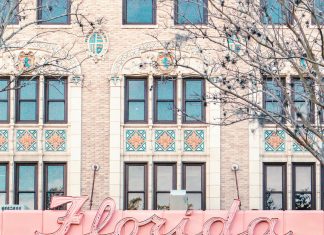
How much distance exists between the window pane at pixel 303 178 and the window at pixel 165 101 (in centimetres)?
421

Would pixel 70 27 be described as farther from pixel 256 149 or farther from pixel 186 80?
pixel 256 149

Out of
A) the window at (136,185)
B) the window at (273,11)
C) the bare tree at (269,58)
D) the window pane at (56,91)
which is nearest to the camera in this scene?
the window at (273,11)

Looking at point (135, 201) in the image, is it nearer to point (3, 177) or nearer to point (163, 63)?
point (3, 177)

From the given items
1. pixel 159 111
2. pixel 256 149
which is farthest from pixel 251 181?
pixel 159 111

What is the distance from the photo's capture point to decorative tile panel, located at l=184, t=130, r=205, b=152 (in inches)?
1342

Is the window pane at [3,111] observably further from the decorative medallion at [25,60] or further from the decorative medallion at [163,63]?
the decorative medallion at [163,63]

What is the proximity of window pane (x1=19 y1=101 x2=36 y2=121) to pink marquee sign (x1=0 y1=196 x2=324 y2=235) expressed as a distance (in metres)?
4.40

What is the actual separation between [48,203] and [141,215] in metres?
4.48

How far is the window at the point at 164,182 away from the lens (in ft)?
112

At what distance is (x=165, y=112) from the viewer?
34.5 metres

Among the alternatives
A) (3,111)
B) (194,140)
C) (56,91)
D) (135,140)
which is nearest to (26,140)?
(3,111)

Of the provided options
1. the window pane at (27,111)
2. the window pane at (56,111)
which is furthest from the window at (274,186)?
the window pane at (27,111)

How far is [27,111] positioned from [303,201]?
9.03m

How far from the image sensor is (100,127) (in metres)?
34.2
